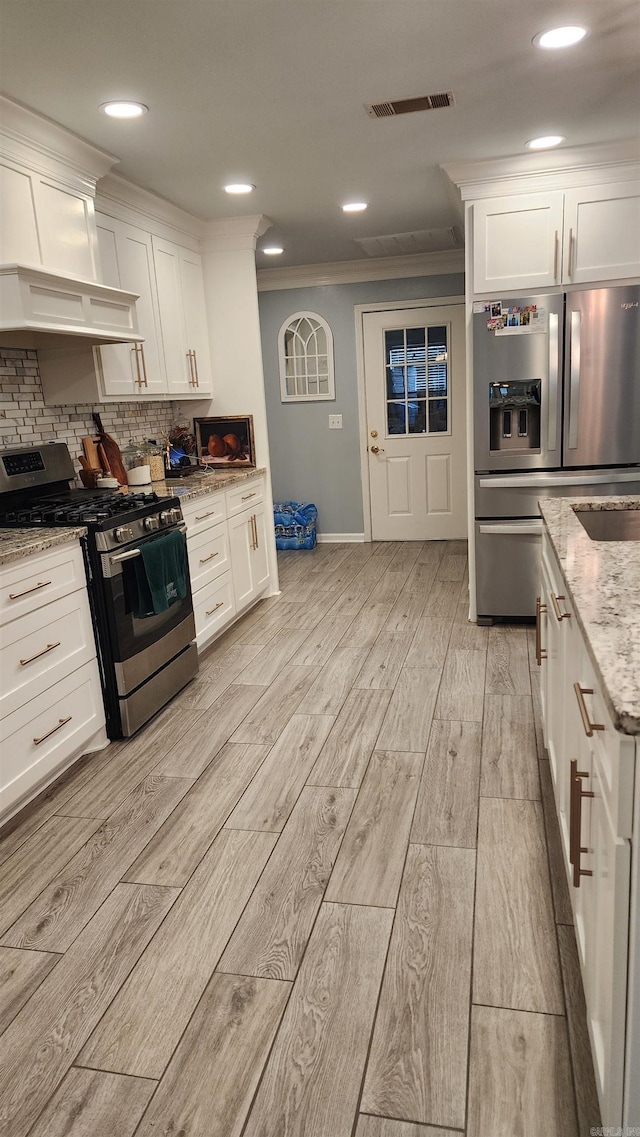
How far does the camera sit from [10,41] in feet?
7.47

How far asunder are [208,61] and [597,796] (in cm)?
256

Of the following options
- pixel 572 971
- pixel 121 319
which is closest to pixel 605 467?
pixel 121 319

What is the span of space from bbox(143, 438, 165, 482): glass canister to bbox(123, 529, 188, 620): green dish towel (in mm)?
1070

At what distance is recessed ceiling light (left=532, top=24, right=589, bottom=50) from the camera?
2.44 meters

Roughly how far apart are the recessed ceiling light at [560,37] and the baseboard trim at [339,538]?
15.0 feet

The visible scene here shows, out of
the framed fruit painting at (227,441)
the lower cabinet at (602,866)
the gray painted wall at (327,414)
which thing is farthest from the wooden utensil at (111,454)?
the gray painted wall at (327,414)

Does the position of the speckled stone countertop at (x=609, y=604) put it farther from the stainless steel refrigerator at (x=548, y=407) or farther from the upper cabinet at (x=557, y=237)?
the upper cabinet at (x=557, y=237)

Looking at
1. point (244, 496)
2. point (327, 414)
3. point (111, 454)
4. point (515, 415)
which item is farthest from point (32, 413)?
point (327, 414)

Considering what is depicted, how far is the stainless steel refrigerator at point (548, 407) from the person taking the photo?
3.78m

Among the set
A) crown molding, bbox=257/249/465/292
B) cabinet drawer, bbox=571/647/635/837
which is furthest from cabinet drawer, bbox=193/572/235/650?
crown molding, bbox=257/249/465/292

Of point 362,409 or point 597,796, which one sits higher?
point 362,409

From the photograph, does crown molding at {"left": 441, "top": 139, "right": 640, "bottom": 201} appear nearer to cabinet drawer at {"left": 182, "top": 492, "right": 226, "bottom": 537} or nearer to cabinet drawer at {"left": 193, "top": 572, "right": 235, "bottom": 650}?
cabinet drawer at {"left": 182, "top": 492, "right": 226, "bottom": 537}

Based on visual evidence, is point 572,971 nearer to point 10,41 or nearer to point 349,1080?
point 349,1080

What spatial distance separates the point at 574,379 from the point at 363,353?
2978 millimetres
